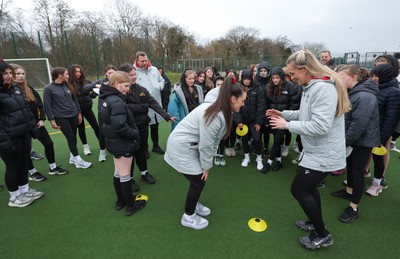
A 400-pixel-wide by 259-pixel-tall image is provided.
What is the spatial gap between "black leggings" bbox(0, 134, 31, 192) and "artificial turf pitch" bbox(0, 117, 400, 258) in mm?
386

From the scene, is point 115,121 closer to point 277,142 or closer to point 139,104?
point 139,104

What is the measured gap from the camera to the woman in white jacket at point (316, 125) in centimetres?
199

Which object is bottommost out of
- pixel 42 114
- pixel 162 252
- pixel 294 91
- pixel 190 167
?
pixel 162 252

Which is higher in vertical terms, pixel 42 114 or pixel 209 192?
pixel 42 114

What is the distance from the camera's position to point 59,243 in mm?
2619

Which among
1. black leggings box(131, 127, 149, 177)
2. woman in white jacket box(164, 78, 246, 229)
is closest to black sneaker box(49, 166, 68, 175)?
black leggings box(131, 127, 149, 177)

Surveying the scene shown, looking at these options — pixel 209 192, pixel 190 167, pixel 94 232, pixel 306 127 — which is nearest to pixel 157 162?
pixel 209 192

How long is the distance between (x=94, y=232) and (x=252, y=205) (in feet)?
6.79

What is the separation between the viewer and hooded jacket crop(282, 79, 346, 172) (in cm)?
198

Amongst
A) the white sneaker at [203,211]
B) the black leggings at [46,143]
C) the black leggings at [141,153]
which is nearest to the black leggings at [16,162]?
the black leggings at [46,143]

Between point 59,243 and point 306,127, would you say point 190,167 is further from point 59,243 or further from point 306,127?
point 59,243

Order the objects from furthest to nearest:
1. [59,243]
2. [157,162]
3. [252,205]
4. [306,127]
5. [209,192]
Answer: [157,162], [209,192], [252,205], [59,243], [306,127]

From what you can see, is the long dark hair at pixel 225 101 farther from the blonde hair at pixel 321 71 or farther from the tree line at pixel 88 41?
the tree line at pixel 88 41

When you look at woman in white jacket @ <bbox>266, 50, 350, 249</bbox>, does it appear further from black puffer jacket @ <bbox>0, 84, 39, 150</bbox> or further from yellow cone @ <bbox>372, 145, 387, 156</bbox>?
black puffer jacket @ <bbox>0, 84, 39, 150</bbox>
